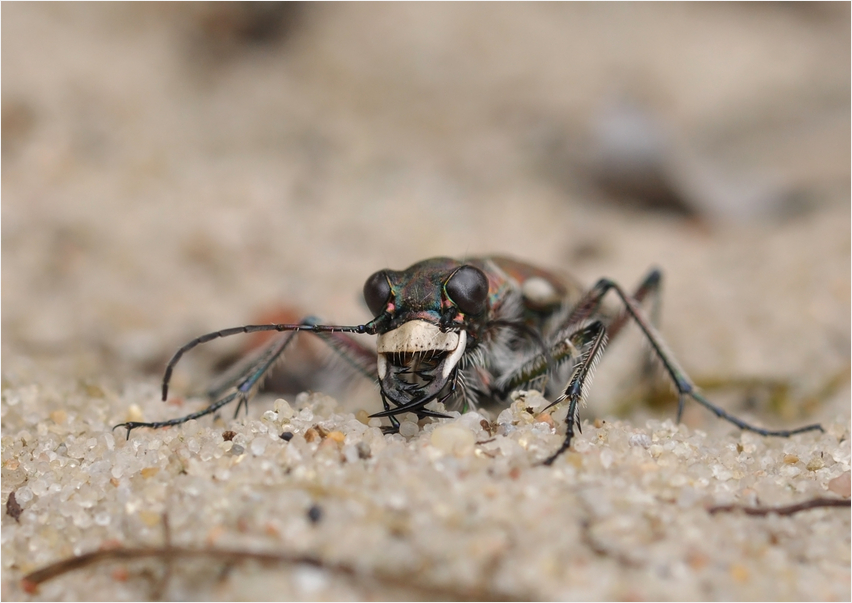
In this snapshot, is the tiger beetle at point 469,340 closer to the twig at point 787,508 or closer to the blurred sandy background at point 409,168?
the twig at point 787,508

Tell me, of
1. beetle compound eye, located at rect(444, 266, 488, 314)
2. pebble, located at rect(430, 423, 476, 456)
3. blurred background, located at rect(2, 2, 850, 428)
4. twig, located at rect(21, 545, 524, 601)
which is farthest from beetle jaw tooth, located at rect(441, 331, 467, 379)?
blurred background, located at rect(2, 2, 850, 428)

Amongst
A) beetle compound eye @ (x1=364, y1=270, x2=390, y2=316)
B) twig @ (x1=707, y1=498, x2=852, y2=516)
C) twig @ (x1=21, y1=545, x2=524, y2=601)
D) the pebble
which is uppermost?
beetle compound eye @ (x1=364, y1=270, x2=390, y2=316)

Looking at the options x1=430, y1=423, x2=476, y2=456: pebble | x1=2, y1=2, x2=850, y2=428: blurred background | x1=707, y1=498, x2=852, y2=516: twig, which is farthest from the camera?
x1=2, y1=2, x2=850, y2=428: blurred background

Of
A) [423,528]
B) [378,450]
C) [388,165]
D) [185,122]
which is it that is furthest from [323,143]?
[423,528]

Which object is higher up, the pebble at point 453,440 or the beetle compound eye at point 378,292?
the beetle compound eye at point 378,292

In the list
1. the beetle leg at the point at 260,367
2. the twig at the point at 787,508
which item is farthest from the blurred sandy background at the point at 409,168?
the twig at the point at 787,508

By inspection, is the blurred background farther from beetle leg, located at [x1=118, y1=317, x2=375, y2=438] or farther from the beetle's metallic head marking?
the beetle's metallic head marking

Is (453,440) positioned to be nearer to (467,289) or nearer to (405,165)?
(467,289)

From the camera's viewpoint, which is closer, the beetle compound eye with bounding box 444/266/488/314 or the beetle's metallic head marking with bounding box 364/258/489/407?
the beetle's metallic head marking with bounding box 364/258/489/407
